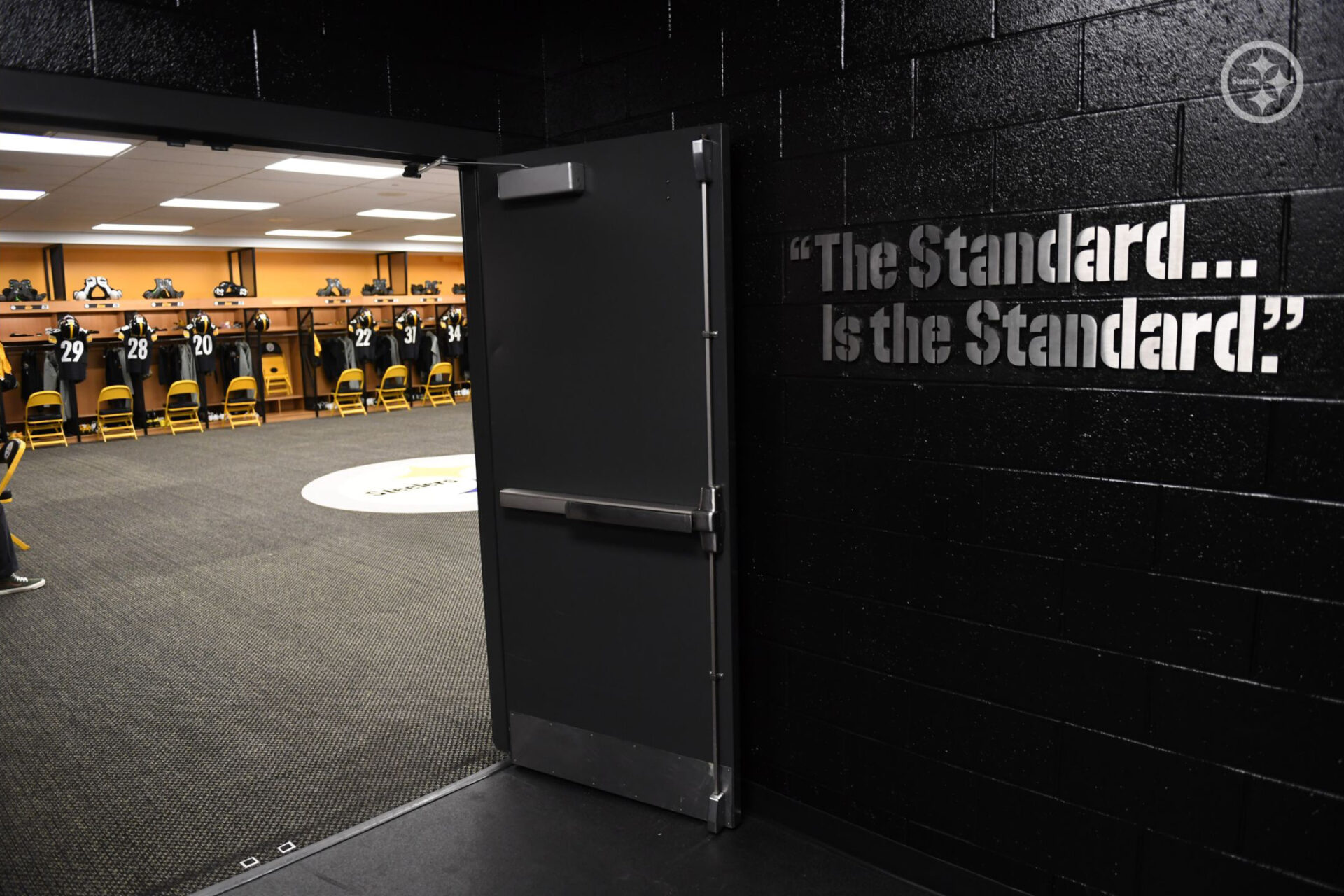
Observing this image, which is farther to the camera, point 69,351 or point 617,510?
point 69,351

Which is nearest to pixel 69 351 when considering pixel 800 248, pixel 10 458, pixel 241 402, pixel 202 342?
pixel 202 342

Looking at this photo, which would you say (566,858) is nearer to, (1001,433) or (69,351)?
(1001,433)

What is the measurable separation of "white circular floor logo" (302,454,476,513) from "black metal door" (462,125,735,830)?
13.8 ft

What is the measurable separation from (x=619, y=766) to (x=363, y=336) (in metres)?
12.7

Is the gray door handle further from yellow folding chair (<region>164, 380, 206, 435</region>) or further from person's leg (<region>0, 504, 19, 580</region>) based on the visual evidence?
yellow folding chair (<region>164, 380, 206, 435</region>)

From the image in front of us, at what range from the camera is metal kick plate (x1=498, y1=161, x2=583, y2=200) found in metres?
2.59

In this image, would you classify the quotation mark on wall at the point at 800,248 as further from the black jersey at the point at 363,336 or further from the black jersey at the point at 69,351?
the black jersey at the point at 363,336

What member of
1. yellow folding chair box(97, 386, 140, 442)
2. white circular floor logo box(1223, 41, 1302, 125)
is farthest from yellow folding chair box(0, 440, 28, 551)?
yellow folding chair box(97, 386, 140, 442)

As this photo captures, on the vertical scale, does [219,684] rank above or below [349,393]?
below

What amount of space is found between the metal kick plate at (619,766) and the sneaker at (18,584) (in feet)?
12.2

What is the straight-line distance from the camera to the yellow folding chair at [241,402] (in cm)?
1288

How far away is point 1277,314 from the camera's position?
1.73 metres

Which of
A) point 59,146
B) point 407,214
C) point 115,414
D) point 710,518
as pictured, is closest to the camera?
point 710,518

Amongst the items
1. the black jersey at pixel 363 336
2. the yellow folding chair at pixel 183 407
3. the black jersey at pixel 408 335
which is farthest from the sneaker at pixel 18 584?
the black jersey at pixel 408 335
